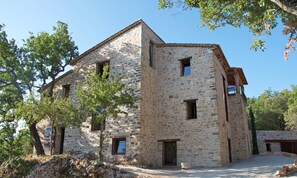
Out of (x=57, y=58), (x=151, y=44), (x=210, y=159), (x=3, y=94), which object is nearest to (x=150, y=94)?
(x=151, y=44)

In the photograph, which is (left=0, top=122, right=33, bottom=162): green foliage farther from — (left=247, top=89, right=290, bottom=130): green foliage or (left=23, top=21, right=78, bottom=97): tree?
(left=247, top=89, right=290, bottom=130): green foliage

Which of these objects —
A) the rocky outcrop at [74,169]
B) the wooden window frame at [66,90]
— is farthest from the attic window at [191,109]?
the wooden window frame at [66,90]

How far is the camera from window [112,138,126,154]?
48.3 feet

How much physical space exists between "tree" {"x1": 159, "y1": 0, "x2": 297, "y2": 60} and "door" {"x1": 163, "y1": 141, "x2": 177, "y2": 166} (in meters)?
7.79

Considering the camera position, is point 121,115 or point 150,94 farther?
point 150,94

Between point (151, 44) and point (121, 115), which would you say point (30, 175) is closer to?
point (121, 115)

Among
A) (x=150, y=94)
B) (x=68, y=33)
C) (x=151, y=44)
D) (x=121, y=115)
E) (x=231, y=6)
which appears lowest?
(x=121, y=115)

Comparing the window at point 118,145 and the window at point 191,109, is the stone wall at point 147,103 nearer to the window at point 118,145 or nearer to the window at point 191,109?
the window at point 118,145

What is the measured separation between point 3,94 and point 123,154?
982cm

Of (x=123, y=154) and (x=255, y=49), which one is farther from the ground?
(x=255, y=49)

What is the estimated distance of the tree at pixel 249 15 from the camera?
9165mm

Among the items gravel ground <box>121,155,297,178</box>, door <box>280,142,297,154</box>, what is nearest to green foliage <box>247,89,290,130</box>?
door <box>280,142,297,154</box>

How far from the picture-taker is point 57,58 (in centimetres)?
1842

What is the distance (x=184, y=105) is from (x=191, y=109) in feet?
2.05
